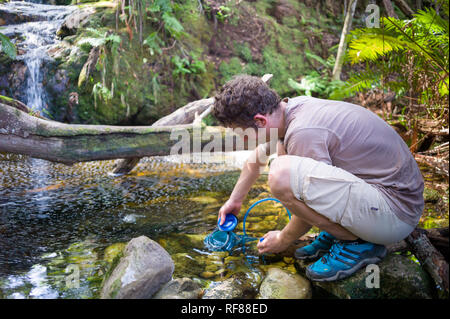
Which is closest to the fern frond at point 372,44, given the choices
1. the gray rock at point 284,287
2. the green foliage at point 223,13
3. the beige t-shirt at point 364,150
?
the beige t-shirt at point 364,150

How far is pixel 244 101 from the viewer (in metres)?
1.86

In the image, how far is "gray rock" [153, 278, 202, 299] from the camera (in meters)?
1.65

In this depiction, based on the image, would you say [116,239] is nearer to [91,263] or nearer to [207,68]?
[91,263]

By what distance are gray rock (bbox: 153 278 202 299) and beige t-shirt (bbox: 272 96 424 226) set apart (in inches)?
34.5

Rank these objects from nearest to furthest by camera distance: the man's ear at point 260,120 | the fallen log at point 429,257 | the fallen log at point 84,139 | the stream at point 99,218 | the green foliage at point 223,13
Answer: the fallen log at point 429,257
the man's ear at point 260,120
the stream at point 99,218
the fallen log at point 84,139
the green foliage at point 223,13

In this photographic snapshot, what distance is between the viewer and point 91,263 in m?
2.06

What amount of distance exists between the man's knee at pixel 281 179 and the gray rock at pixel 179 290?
0.66m

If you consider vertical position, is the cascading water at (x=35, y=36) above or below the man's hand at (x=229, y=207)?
above

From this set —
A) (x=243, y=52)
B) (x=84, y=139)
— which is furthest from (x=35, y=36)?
(x=84, y=139)

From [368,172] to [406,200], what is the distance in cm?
22

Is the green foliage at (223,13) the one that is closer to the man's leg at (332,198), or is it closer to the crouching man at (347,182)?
the crouching man at (347,182)

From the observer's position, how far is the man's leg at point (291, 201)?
5.42 feet
